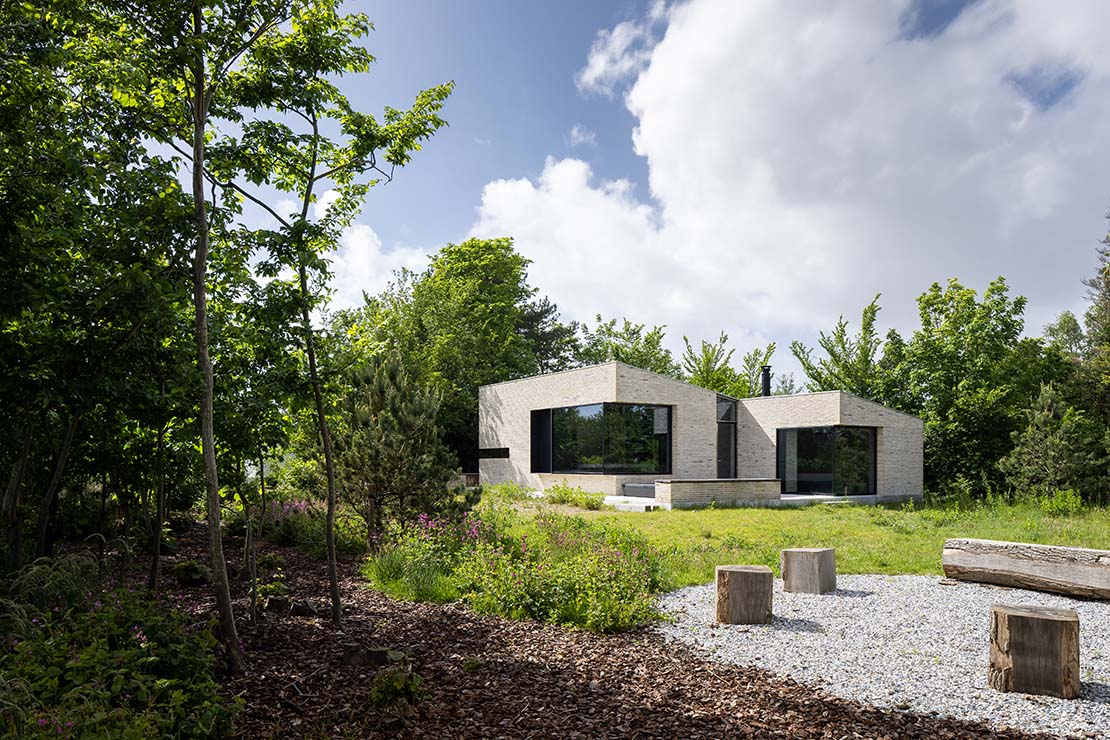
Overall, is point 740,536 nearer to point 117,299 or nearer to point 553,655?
point 553,655

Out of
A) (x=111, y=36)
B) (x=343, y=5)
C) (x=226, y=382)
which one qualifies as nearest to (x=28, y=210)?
(x=111, y=36)

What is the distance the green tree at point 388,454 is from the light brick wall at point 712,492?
898 cm

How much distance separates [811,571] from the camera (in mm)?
7602

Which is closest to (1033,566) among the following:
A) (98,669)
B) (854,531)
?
(854,531)

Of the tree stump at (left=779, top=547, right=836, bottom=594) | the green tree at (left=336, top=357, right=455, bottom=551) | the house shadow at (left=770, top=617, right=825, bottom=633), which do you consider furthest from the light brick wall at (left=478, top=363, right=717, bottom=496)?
the house shadow at (left=770, top=617, right=825, bottom=633)

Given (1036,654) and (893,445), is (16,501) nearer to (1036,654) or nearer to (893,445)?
(1036,654)

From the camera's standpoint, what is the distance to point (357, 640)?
5332mm

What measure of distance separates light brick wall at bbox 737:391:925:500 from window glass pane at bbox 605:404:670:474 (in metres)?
3.75

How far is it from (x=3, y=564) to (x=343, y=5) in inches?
202

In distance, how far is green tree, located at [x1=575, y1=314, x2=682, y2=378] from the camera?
1416 inches

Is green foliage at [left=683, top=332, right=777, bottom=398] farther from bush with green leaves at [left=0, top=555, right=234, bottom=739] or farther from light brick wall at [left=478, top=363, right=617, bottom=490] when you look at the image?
bush with green leaves at [left=0, top=555, right=234, bottom=739]

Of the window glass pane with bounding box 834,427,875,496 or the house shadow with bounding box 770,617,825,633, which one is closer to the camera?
the house shadow with bounding box 770,617,825,633

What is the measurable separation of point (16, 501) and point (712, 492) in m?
15.3

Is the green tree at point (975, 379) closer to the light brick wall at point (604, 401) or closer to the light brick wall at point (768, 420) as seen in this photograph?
the light brick wall at point (768, 420)
